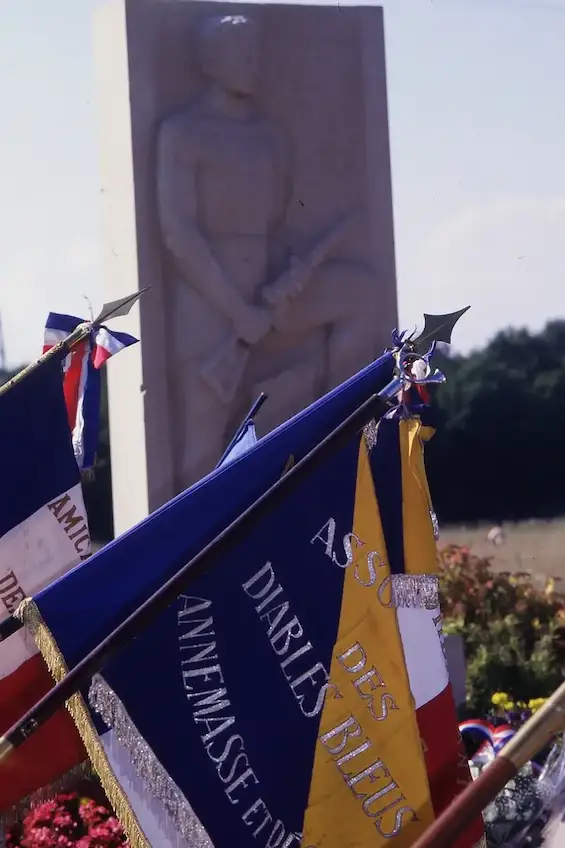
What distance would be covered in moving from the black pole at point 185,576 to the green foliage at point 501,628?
147 inches

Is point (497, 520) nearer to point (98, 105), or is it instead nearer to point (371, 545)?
point (98, 105)

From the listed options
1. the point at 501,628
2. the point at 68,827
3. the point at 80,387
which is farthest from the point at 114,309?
the point at 501,628

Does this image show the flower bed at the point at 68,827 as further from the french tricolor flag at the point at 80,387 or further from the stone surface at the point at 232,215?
the stone surface at the point at 232,215

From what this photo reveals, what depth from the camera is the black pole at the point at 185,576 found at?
92.8 inches

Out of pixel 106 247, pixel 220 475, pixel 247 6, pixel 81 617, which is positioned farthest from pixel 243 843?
pixel 247 6

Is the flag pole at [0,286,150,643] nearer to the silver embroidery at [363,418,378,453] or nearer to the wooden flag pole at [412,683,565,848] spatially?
the silver embroidery at [363,418,378,453]

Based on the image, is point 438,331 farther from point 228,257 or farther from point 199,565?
point 228,257

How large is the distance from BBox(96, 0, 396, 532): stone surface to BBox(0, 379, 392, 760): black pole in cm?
360

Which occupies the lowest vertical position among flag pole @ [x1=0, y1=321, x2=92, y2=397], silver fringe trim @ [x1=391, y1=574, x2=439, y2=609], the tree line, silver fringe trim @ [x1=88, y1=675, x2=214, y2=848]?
the tree line

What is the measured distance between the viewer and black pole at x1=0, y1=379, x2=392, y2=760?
236 centimetres

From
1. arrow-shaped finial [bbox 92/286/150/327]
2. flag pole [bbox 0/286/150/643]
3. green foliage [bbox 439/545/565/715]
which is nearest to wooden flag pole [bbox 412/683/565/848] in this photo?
flag pole [bbox 0/286/150/643]

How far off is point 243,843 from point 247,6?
15.7 feet

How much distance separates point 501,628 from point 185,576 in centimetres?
479

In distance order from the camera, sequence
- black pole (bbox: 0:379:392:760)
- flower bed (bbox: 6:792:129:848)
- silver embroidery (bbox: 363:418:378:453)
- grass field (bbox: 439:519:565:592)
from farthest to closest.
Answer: grass field (bbox: 439:519:565:592), flower bed (bbox: 6:792:129:848), silver embroidery (bbox: 363:418:378:453), black pole (bbox: 0:379:392:760)
